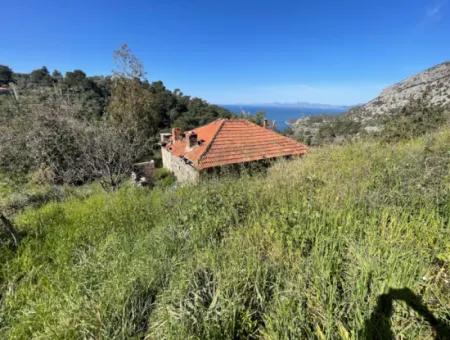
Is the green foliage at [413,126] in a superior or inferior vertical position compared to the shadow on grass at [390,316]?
superior

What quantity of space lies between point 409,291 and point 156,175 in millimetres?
19282

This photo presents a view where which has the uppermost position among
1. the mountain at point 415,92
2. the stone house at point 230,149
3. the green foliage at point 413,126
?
the mountain at point 415,92

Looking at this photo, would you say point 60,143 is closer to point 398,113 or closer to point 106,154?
point 106,154

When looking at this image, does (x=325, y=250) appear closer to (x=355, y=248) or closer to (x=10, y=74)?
(x=355, y=248)

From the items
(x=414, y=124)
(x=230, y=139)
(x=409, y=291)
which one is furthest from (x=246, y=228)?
(x=230, y=139)

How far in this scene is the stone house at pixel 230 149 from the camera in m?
13.0

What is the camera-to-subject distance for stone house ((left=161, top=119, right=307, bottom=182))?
13.0m

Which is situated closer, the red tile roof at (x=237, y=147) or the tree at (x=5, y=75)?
the red tile roof at (x=237, y=147)

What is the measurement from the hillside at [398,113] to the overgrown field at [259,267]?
543 centimetres

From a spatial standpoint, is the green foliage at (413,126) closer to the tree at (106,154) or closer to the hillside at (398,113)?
the hillside at (398,113)

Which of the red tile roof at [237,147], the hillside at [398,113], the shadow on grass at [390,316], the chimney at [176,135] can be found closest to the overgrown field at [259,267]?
the shadow on grass at [390,316]

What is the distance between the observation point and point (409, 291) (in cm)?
166

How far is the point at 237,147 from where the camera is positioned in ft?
46.6

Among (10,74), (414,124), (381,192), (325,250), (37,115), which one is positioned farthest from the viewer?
(10,74)
